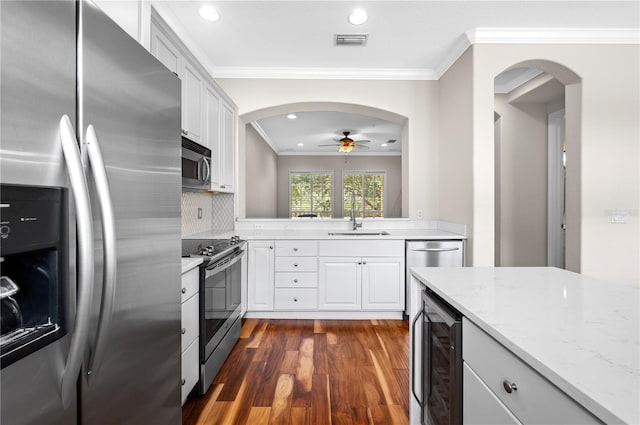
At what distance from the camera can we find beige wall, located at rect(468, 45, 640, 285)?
9.69 ft

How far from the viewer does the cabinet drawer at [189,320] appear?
1.75 m

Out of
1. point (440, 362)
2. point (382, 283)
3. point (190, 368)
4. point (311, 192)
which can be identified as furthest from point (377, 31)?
point (311, 192)

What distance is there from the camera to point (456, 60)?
130 inches

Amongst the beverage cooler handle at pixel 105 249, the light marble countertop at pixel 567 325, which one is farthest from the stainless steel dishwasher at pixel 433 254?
the beverage cooler handle at pixel 105 249

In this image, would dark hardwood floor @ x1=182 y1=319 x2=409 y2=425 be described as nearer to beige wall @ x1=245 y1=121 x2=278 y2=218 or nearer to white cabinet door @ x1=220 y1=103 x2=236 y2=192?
white cabinet door @ x1=220 y1=103 x2=236 y2=192

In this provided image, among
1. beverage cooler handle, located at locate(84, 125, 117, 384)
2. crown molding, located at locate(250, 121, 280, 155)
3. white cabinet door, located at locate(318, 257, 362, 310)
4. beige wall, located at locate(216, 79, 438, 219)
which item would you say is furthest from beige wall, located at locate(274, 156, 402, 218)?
beverage cooler handle, located at locate(84, 125, 117, 384)

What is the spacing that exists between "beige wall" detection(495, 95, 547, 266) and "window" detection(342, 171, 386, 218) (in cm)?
522

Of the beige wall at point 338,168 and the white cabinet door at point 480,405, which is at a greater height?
the beige wall at point 338,168

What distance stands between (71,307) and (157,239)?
39cm

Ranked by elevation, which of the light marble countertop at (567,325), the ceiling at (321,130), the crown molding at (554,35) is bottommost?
the light marble countertop at (567,325)

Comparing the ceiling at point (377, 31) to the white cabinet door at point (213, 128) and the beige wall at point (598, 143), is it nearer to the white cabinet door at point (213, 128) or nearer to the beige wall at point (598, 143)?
the beige wall at point (598, 143)

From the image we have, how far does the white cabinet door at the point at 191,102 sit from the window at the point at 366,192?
6848 millimetres

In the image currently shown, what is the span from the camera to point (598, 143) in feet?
9.70

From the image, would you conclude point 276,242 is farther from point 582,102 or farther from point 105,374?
point 582,102
